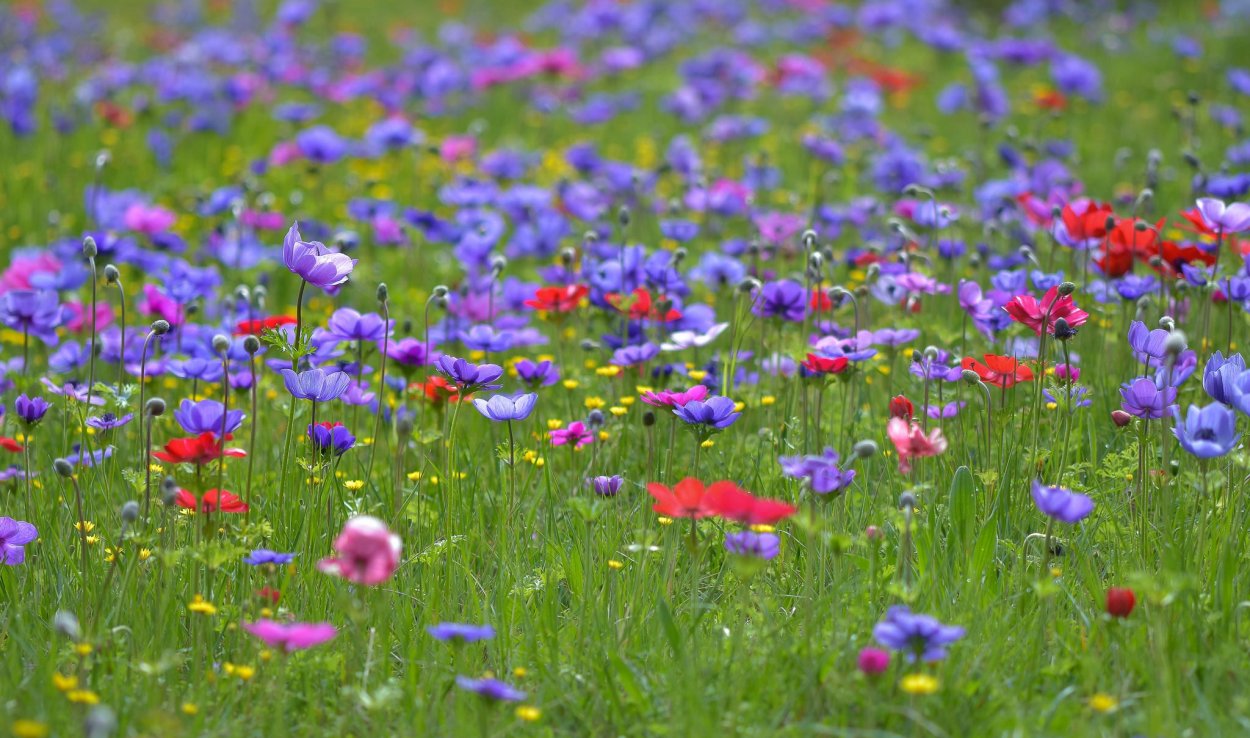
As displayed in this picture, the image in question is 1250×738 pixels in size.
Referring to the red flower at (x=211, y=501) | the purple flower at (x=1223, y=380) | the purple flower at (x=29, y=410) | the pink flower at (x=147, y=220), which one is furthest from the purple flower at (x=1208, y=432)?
the pink flower at (x=147, y=220)

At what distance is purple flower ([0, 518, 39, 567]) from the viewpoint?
2211 millimetres

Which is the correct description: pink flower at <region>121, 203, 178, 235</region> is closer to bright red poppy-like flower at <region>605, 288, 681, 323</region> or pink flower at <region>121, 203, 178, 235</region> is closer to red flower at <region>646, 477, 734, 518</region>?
bright red poppy-like flower at <region>605, 288, 681, 323</region>

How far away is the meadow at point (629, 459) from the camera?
1.95 meters

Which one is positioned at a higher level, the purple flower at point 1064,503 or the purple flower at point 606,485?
the purple flower at point 1064,503

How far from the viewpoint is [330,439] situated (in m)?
2.48

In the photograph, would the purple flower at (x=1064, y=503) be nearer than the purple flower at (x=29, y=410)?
Yes

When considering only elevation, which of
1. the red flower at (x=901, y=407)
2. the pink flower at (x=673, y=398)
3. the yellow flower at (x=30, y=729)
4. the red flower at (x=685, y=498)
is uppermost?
the red flower at (x=685, y=498)

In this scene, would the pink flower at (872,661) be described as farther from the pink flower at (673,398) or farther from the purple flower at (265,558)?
the purple flower at (265,558)

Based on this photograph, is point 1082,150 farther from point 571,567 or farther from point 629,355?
point 571,567

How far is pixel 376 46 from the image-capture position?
10906mm

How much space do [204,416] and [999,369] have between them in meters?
1.46

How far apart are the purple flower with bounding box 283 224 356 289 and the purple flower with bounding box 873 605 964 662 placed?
1.12 meters

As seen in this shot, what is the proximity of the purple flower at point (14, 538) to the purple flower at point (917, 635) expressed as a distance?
4.68ft

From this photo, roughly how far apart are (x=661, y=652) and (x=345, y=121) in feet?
19.0
